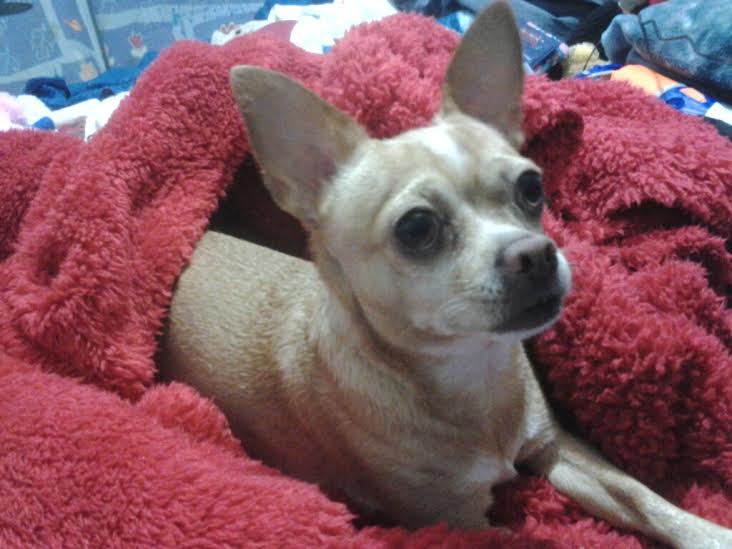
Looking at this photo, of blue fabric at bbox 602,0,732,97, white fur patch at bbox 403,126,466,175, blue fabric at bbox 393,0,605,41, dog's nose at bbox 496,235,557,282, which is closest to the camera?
dog's nose at bbox 496,235,557,282

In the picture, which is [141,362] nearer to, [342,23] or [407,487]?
[407,487]

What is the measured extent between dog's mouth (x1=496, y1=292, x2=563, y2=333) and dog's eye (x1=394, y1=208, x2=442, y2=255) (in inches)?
7.3

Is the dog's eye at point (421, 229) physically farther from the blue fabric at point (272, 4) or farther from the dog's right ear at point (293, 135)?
the blue fabric at point (272, 4)

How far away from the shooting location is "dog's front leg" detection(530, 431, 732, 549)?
1.45 m

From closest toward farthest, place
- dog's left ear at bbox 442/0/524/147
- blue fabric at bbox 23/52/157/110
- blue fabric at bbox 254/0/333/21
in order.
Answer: dog's left ear at bbox 442/0/524/147 → blue fabric at bbox 23/52/157/110 → blue fabric at bbox 254/0/333/21

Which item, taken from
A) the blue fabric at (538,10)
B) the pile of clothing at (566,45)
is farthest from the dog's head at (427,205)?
the blue fabric at (538,10)

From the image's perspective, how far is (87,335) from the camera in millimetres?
1838

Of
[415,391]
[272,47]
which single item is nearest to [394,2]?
[272,47]

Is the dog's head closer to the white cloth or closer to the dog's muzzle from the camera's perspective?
the dog's muzzle

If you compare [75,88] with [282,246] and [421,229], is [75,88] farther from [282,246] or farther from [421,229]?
[421,229]

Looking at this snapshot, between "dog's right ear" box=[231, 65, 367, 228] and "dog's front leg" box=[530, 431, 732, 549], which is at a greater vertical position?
"dog's right ear" box=[231, 65, 367, 228]

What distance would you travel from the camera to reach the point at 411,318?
4.39ft

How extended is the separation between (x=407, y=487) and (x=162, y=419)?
2.00 feet

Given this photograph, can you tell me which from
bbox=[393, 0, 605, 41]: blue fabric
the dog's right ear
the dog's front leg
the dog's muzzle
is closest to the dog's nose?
the dog's muzzle
